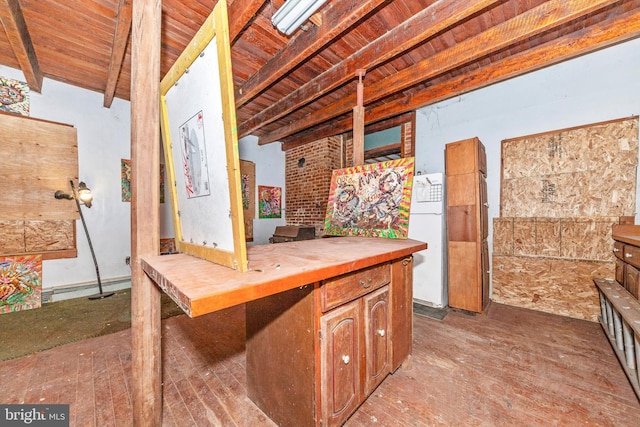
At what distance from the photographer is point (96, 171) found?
3559 millimetres

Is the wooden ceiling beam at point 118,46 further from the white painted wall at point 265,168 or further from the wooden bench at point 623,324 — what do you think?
the wooden bench at point 623,324

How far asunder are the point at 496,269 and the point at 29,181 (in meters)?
6.23

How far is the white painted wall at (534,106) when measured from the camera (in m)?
2.56

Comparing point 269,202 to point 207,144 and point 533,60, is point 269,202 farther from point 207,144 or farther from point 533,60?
point 533,60

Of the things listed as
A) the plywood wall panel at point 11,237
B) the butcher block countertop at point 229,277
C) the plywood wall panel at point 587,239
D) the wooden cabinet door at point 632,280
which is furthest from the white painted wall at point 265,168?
the wooden cabinet door at point 632,280

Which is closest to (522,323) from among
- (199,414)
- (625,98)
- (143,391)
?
(625,98)

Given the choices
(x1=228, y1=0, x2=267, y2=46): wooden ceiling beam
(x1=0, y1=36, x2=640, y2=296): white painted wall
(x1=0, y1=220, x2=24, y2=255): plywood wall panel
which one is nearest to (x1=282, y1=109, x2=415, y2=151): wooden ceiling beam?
(x1=0, y1=36, x2=640, y2=296): white painted wall

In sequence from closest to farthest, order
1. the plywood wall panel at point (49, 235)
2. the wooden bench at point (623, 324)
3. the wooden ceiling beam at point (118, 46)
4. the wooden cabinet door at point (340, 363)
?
the wooden cabinet door at point (340, 363), the wooden bench at point (623, 324), the wooden ceiling beam at point (118, 46), the plywood wall panel at point (49, 235)

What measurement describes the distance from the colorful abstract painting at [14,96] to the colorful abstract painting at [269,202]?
137 inches

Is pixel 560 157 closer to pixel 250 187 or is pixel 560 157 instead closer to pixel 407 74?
pixel 407 74

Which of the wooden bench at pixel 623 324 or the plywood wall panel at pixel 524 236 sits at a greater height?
the plywood wall panel at pixel 524 236

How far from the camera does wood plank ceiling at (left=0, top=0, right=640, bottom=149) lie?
82.1 inches

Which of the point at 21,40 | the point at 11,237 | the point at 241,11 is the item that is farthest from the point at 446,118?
the point at 11,237

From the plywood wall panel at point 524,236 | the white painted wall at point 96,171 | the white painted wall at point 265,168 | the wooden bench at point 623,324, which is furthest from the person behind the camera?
the white painted wall at point 265,168
